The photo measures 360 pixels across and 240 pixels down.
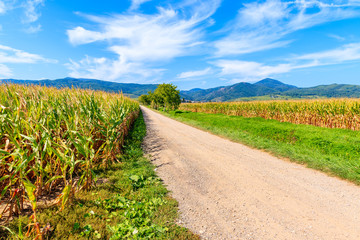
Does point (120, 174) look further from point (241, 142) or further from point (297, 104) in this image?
point (297, 104)

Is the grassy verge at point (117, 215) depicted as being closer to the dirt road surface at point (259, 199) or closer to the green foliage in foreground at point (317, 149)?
the dirt road surface at point (259, 199)

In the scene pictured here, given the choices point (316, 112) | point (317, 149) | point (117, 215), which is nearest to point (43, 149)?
point (117, 215)

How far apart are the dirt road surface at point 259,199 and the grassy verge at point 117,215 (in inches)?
18.9

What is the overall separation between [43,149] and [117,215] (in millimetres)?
2347

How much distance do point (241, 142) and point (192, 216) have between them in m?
9.34

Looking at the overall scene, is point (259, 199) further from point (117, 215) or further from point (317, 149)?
point (317, 149)

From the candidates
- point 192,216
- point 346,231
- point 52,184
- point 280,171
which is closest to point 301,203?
point 346,231

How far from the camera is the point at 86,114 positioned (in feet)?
22.3

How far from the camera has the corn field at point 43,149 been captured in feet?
12.6

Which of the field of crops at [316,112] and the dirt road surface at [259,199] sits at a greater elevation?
the field of crops at [316,112]

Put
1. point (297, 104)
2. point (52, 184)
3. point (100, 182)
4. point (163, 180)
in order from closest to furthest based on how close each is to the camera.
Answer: point (52, 184) → point (100, 182) → point (163, 180) → point (297, 104)

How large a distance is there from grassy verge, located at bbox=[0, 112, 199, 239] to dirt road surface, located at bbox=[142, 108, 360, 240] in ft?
1.58

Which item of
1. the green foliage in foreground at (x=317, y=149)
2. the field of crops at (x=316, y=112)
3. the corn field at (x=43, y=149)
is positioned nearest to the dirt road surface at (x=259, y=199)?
the green foliage in foreground at (x=317, y=149)

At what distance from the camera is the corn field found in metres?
3.85
